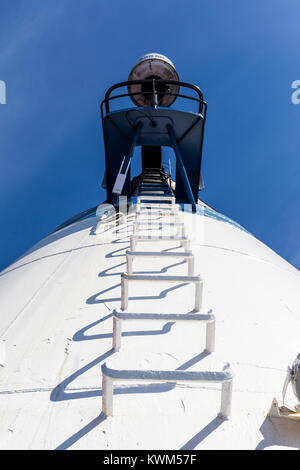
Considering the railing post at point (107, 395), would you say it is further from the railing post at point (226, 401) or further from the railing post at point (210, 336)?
the railing post at point (210, 336)

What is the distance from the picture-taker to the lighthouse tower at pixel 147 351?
1.90 m

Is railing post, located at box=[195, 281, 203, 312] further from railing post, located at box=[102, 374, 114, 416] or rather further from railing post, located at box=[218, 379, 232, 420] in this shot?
railing post, located at box=[102, 374, 114, 416]

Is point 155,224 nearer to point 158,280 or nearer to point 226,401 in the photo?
point 158,280

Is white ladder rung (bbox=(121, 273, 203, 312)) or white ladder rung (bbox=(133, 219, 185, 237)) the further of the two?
white ladder rung (bbox=(133, 219, 185, 237))

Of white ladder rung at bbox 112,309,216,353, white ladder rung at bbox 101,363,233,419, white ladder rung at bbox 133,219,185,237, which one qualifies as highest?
white ladder rung at bbox 133,219,185,237

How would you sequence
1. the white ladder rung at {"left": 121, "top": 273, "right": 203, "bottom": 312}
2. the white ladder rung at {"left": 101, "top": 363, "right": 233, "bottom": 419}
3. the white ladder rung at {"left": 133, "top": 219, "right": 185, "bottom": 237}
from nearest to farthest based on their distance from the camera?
the white ladder rung at {"left": 101, "top": 363, "right": 233, "bottom": 419} < the white ladder rung at {"left": 121, "top": 273, "right": 203, "bottom": 312} < the white ladder rung at {"left": 133, "top": 219, "right": 185, "bottom": 237}

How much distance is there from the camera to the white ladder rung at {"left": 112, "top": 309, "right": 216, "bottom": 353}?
2418mm

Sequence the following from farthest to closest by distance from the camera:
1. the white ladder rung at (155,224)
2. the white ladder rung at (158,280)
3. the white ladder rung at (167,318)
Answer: the white ladder rung at (155,224) → the white ladder rung at (158,280) → the white ladder rung at (167,318)

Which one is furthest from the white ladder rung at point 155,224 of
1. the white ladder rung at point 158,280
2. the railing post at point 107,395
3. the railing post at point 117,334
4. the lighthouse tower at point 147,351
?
the railing post at point 107,395

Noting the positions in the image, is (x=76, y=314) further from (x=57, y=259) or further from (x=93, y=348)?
(x=57, y=259)

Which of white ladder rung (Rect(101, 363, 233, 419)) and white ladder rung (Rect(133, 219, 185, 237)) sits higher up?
white ladder rung (Rect(133, 219, 185, 237))

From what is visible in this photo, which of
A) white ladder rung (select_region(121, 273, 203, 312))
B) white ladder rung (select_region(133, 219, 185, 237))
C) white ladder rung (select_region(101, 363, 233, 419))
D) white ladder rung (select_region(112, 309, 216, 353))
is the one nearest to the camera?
white ladder rung (select_region(101, 363, 233, 419))

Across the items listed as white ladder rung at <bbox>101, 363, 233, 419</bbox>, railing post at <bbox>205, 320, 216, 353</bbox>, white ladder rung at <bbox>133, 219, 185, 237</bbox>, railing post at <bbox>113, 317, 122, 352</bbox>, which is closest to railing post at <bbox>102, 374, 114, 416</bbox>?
white ladder rung at <bbox>101, 363, 233, 419</bbox>

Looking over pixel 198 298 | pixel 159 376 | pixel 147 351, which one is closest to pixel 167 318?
pixel 147 351
